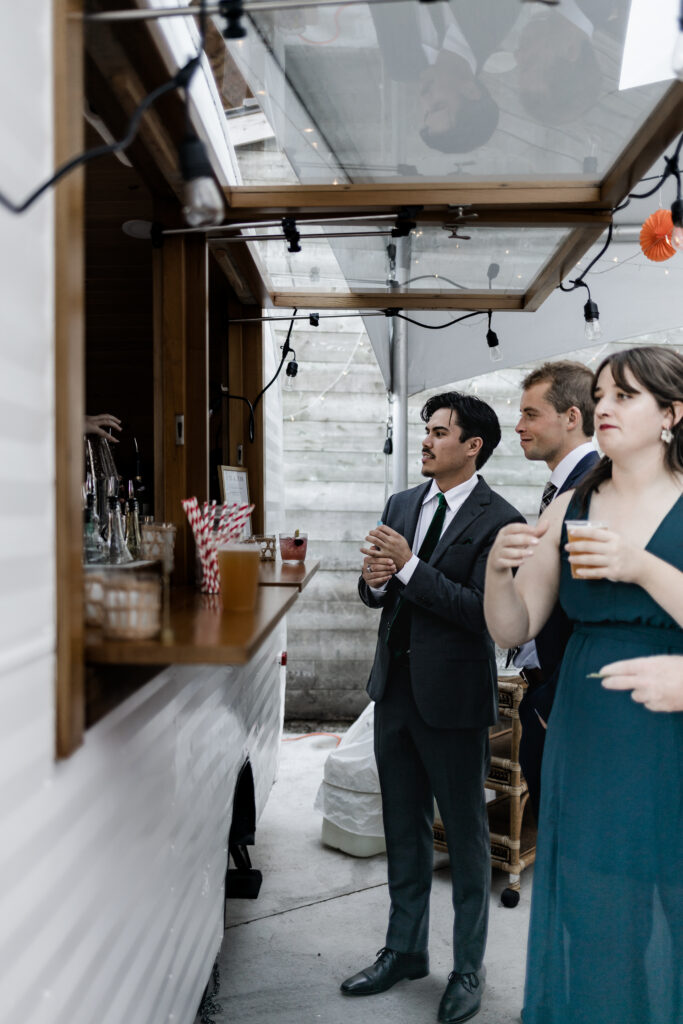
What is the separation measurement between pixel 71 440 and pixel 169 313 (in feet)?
3.90

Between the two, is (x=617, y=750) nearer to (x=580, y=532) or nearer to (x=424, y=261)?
(x=580, y=532)

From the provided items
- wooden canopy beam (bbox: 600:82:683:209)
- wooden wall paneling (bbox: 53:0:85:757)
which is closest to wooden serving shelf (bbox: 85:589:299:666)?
wooden wall paneling (bbox: 53:0:85:757)

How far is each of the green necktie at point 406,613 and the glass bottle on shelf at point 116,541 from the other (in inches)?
38.0

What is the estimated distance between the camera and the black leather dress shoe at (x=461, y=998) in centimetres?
245

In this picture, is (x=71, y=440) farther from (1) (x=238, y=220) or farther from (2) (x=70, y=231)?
(1) (x=238, y=220)

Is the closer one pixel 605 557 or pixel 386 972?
pixel 605 557

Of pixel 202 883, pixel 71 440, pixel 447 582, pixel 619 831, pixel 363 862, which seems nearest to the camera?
pixel 71 440

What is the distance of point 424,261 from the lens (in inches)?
116

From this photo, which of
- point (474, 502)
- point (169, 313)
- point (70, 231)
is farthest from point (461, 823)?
point (70, 231)

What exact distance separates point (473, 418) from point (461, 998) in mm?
1800

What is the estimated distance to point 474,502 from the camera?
2717 millimetres

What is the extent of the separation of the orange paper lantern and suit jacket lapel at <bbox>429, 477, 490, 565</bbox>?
3.40 feet

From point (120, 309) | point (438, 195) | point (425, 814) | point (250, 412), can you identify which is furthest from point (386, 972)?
point (120, 309)

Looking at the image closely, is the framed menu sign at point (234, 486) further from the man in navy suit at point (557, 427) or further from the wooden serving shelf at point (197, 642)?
the wooden serving shelf at point (197, 642)
